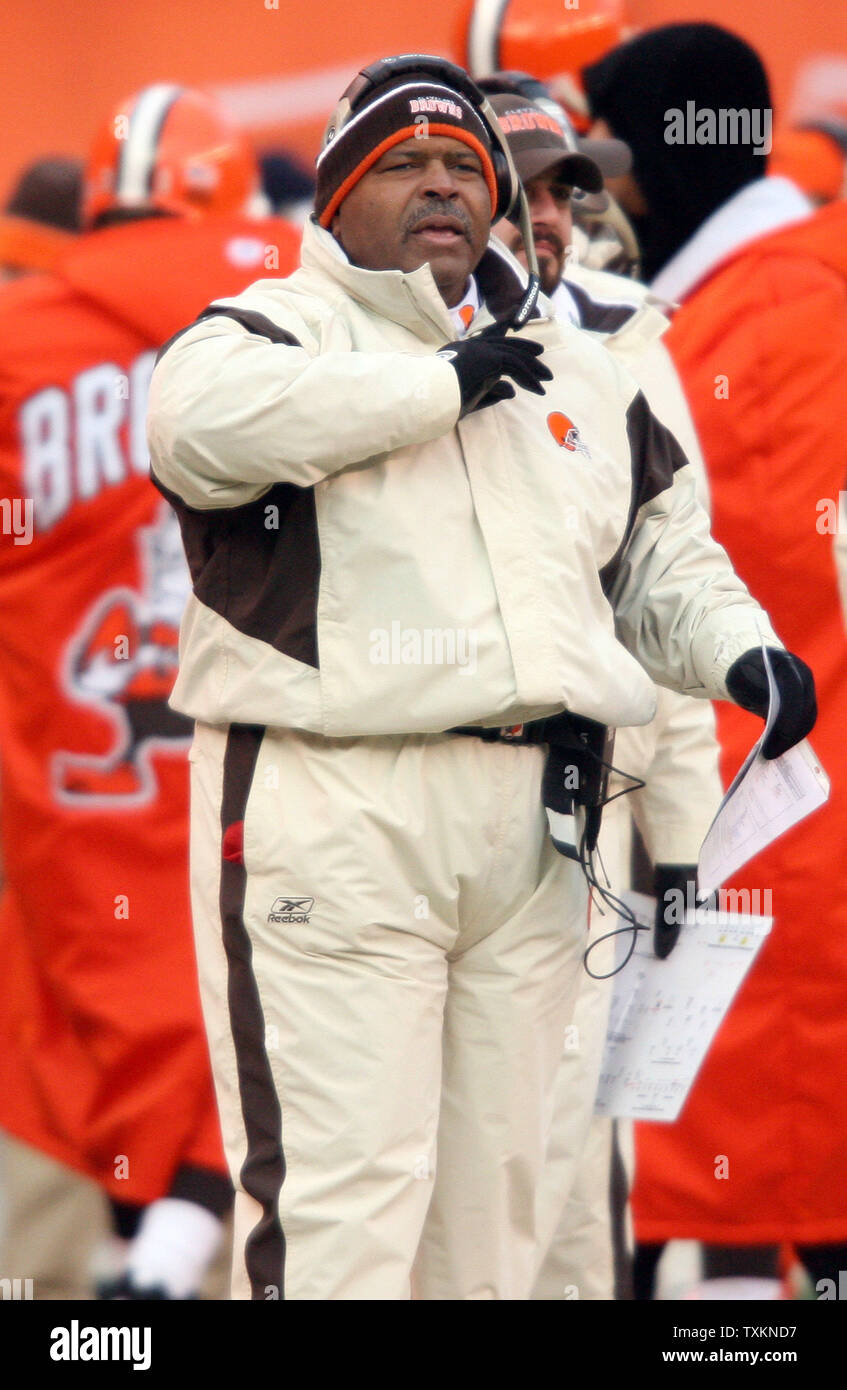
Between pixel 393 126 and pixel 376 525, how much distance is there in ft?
1.72

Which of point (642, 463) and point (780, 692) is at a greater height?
point (642, 463)

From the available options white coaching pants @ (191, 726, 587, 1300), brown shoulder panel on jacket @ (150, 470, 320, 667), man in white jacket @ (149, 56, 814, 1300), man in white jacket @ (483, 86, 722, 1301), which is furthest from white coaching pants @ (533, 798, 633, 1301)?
brown shoulder panel on jacket @ (150, 470, 320, 667)

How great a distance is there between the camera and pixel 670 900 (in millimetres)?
3109

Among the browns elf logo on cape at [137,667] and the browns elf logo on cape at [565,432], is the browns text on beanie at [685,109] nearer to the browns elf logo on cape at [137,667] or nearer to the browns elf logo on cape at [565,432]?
the browns elf logo on cape at [137,667]

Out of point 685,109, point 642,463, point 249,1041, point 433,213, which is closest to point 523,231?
point 433,213

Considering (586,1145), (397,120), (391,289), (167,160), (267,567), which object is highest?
(167,160)

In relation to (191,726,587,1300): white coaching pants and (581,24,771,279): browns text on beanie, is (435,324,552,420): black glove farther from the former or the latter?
(581,24,771,279): browns text on beanie

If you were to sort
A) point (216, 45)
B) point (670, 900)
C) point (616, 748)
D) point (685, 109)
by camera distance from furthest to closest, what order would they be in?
1. point (216, 45)
2. point (685, 109)
3. point (616, 748)
4. point (670, 900)

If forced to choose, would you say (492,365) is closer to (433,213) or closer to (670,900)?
(433,213)

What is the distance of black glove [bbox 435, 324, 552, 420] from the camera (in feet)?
7.88

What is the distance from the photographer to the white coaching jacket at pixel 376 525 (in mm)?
2322

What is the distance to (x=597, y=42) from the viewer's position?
475 centimetres

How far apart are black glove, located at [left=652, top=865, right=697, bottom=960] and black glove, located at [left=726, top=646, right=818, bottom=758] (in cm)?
53
